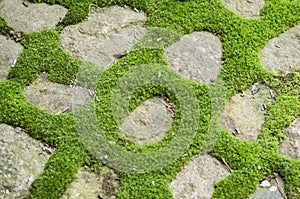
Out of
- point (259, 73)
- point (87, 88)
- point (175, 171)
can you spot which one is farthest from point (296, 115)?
point (87, 88)

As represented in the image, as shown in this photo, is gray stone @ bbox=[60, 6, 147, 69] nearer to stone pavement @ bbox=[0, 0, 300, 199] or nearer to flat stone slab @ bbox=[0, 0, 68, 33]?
stone pavement @ bbox=[0, 0, 300, 199]

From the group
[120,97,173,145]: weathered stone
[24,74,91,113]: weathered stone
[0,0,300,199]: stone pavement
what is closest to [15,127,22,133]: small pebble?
[0,0,300,199]: stone pavement

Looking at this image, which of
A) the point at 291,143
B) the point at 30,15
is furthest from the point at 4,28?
the point at 291,143

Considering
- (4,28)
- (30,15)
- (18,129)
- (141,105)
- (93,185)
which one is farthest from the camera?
(30,15)

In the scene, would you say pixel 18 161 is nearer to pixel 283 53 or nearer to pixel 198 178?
pixel 198 178

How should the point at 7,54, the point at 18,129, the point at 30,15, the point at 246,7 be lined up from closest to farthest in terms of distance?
the point at 18,129
the point at 7,54
the point at 30,15
the point at 246,7

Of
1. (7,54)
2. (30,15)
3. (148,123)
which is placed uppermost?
(30,15)

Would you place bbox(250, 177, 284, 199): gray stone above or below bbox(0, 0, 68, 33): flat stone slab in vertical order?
below
